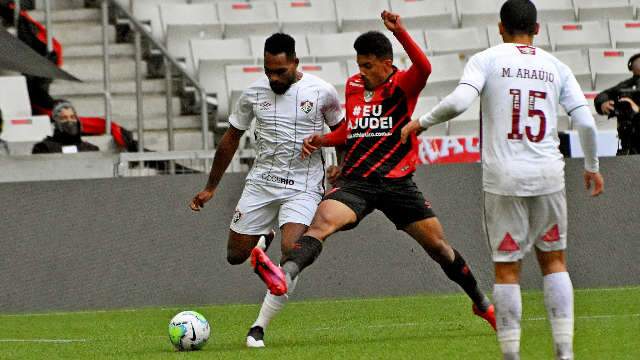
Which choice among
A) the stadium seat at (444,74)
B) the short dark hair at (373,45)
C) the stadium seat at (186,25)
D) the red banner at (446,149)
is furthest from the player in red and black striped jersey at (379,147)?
the stadium seat at (186,25)

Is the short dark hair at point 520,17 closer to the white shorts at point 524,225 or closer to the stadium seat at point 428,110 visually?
the white shorts at point 524,225

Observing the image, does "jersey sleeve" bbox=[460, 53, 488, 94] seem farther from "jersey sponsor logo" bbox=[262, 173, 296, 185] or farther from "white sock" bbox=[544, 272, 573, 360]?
"jersey sponsor logo" bbox=[262, 173, 296, 185]

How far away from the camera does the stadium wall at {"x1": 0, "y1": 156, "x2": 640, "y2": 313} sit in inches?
551

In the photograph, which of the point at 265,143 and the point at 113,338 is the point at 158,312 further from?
the point at 265,143

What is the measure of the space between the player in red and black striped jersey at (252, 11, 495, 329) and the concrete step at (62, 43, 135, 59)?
9.12 m

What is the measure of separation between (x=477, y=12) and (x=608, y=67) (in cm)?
222

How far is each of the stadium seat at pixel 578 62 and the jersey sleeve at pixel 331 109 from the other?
9.37m

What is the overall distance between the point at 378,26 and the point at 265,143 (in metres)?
9.72

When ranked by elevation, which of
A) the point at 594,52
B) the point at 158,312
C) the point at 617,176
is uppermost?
the point at 594,52

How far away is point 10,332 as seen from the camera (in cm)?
1166

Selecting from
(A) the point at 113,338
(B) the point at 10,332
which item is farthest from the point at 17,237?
(A) the point at 113,338

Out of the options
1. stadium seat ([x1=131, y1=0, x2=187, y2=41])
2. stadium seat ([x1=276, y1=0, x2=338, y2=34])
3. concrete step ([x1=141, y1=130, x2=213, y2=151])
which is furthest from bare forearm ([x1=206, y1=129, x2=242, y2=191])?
A: stadium seat ([x1=276, y1=0, x2=338, y2=34])

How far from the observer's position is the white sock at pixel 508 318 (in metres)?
6.81

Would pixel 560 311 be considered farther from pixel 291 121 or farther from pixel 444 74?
pixel 444 74
